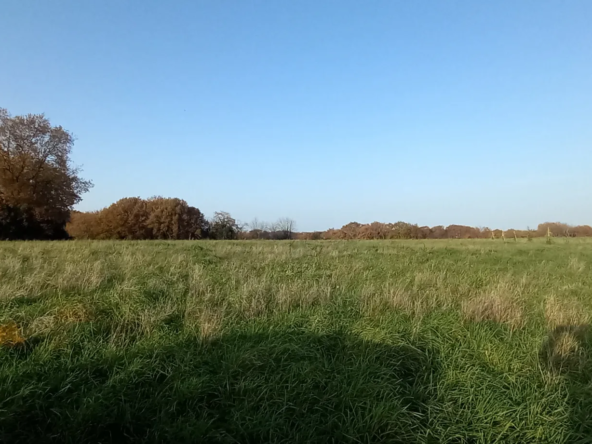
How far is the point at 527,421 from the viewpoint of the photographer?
3400 mm

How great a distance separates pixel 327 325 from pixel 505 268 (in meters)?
9.04

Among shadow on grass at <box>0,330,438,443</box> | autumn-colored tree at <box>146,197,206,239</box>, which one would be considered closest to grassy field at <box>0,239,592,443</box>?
shadow on grass at <box>0,330,438,443</box>

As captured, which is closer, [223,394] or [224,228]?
[223,394]

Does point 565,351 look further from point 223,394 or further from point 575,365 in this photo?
point 223,394

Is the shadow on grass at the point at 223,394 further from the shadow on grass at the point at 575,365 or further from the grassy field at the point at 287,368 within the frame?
the shadow on grass at the point at 575,365

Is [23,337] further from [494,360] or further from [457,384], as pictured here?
[494,360]

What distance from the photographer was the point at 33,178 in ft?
94.0

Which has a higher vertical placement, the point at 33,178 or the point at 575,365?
the point at 33,178

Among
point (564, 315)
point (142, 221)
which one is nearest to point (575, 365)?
point (564, 315)

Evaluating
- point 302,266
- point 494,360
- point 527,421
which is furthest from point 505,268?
point 527,421

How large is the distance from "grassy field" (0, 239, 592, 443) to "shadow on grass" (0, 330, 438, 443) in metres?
0.01

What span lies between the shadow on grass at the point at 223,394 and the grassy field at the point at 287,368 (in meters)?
0.01

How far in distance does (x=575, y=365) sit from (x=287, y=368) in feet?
10.0

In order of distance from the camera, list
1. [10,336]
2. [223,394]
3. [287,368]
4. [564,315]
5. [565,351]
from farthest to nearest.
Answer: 1. [564,315]
2. [565,351]
3. [10,336]
4. [287,368]
5. [223,394]
